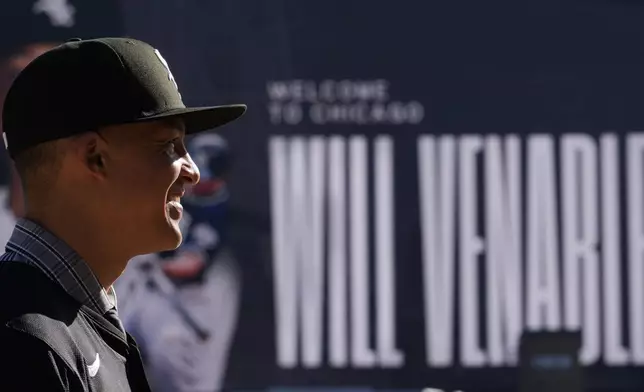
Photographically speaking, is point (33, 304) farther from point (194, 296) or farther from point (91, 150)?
point (194, 296)

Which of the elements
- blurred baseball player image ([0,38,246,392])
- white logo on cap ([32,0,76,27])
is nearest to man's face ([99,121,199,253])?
blurred baseball player image ([0,38,246,392])

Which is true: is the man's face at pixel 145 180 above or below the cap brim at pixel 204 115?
below

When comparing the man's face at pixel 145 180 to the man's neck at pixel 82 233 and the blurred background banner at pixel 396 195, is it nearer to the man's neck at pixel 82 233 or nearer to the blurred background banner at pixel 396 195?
the man's neck at pixel 82 233

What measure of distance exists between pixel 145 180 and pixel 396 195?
249cm

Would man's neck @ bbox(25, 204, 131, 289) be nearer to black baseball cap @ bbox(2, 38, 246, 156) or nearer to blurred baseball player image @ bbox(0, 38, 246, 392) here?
blurred baseball player image @ bbox(0, 38, 246, 392)

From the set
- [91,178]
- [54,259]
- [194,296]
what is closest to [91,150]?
[91,178]

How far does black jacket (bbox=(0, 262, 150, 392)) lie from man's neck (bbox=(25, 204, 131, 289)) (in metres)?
0.08

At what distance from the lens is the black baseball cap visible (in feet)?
5.90

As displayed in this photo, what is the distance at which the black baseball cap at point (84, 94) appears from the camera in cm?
180

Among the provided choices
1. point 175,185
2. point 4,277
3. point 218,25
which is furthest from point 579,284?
point 4,277

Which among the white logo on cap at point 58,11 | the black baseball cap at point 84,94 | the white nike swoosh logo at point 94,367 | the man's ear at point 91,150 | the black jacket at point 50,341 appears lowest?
the white nike swoosh logo at point 94,367

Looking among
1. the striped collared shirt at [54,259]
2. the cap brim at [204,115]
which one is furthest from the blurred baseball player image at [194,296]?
the striped collared shirt at [54,259]

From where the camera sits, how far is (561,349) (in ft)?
14.2

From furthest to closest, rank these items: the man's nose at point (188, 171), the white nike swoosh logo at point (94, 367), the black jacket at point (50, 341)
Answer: the man's nose at point (188, 171), the white nike swoosh logo at point (94, 367), the black jacket at point (50, 341)
